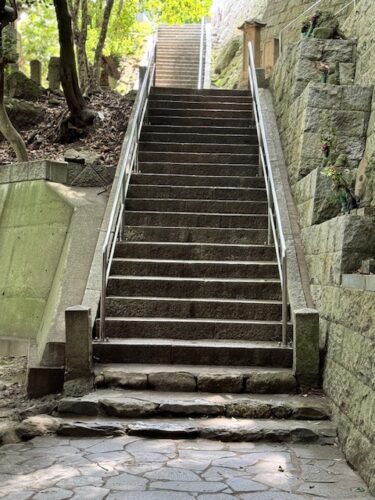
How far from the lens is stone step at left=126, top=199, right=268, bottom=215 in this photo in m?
8.16

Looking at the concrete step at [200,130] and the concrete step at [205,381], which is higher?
the concrete step at [200,130]

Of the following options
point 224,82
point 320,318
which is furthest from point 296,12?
point 320,318

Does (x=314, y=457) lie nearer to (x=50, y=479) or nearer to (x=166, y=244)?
(x=50, y=479)

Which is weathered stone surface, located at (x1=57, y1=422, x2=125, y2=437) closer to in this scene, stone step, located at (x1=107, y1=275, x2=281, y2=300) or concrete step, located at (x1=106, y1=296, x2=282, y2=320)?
concrete step, located at (x1=106, y1=296, x2=282, y2=320)

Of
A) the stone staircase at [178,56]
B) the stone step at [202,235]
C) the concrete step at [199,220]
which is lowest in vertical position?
the stone step at [202,235]

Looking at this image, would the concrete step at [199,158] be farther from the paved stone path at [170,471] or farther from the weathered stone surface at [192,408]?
the paved stone path at [170,471]

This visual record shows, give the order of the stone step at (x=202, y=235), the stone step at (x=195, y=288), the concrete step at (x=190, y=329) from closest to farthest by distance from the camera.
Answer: the concrete step at (x=190, y=329) → the stone step at (x=195, y=288) → the stone step at (x=202, y=235)

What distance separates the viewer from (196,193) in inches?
332

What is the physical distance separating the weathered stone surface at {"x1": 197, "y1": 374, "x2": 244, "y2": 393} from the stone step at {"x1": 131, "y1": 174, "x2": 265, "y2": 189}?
402cm

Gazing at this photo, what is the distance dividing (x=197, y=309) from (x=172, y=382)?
4.31 feet

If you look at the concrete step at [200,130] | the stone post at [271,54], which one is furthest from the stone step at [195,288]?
the stone post at [271,54]

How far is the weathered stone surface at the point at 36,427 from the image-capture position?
459 centimetres

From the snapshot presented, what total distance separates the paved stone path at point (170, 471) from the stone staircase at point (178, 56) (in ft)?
45.3

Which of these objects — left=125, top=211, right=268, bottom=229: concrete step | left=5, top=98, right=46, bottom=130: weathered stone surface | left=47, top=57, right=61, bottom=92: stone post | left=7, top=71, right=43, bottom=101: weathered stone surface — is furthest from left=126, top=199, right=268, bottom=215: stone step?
left=47, top=57, right=61, bottom=92: stone post
